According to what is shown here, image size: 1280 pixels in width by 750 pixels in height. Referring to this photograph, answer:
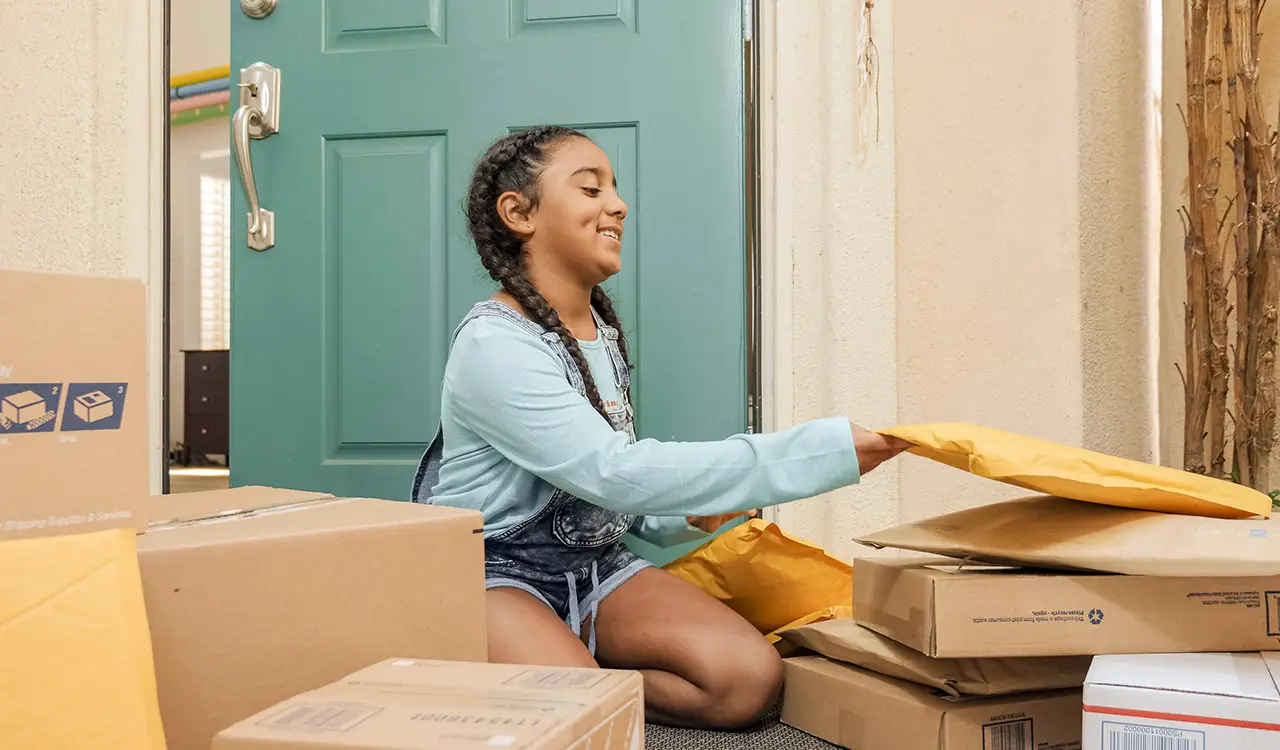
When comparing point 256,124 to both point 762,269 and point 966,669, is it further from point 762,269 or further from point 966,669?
point 966,669

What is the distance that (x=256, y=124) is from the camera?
5.89 ft

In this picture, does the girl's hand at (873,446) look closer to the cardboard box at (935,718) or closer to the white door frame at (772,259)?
the cardboard box at (935,718)

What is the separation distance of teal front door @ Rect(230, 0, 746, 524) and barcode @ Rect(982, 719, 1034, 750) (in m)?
0.77

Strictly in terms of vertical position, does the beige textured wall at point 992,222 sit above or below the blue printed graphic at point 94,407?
above

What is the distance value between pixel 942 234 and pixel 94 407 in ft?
4.65

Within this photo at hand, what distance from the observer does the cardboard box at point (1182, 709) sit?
76cm

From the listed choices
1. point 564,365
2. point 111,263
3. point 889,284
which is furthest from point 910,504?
point 111,263

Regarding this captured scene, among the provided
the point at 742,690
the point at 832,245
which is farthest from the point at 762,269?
the point at 742,690

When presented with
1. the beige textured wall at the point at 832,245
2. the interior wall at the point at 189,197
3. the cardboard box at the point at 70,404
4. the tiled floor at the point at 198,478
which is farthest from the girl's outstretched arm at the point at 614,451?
the interior wall at the point at 189,197

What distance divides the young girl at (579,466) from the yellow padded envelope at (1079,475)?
0.32 ft

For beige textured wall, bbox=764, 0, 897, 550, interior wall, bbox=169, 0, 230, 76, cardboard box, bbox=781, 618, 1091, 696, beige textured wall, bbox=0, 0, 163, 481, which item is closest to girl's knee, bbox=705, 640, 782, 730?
cardboard box, bbox=781, 618, 1091, 696

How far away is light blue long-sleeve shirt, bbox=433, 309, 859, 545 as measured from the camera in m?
1.08

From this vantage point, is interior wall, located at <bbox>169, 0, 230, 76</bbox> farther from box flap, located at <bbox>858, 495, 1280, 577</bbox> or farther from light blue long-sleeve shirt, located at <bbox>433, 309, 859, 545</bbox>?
box flap, located at <bbox>858, 495, 1280, 577</bbox>

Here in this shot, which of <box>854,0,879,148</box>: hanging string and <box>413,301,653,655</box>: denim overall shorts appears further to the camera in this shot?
<box>854,0,879,148</box>: hanging string
